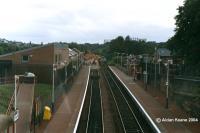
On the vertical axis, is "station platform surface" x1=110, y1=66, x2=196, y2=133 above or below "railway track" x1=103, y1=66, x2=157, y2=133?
above

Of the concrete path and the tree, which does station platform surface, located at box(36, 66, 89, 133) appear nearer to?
the concrete path

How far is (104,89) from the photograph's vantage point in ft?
263

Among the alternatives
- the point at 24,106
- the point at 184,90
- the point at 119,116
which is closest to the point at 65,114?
the point at 24,106

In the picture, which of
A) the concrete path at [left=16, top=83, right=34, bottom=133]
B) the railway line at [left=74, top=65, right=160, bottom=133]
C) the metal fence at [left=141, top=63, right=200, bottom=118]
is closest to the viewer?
the concrete path at [left=16, top=83, right=34, bottom=133]

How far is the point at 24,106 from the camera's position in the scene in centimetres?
4578

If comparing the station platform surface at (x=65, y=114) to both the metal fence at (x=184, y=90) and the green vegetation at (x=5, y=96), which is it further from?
the metal fence at (x=184, y=90)

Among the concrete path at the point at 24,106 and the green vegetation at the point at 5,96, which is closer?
the concrete path at the point at 24,106

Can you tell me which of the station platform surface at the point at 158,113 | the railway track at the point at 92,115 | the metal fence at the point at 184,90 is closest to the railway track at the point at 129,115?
the station platform surface at the point at 158,113

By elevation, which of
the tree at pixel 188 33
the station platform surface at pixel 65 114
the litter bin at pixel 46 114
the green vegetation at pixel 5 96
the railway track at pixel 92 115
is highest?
the tree at pixel 188 33

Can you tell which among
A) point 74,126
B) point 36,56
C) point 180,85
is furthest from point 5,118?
point 36,56

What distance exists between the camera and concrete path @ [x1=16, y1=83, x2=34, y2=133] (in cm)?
3517

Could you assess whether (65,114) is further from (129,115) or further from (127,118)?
(129,115)

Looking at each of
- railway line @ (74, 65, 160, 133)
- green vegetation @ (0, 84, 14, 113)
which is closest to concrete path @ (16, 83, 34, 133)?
green vegetation @ (0, 84, 14, 113)

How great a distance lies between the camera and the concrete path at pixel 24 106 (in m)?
35.2
